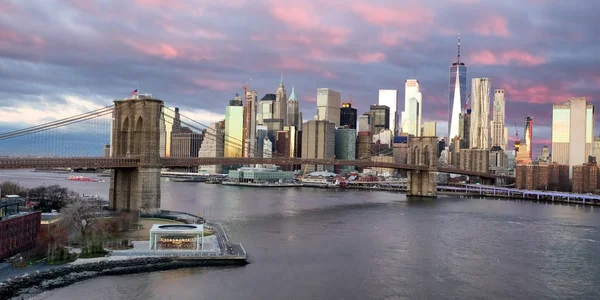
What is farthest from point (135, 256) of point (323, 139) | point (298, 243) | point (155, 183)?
point (323, 139)

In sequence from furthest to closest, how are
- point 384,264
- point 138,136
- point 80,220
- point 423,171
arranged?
point 423,171, point 138,136, point 80,220, point 384,264

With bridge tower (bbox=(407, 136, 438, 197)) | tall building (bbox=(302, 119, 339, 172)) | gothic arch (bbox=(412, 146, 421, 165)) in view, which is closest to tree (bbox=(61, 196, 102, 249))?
bridge tower (bbox=(407, 136, 438, 197))

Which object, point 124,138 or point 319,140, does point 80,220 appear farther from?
point 319,140

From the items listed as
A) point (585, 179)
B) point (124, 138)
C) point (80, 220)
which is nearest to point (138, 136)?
point (124, 138)

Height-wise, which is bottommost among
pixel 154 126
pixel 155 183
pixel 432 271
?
pixel 432 271

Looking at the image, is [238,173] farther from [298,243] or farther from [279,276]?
[279,276]

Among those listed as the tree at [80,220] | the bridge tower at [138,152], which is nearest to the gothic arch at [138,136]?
the bridge tower at [138,152]
